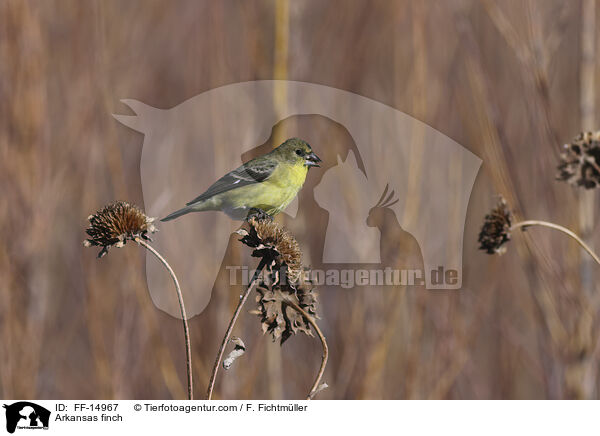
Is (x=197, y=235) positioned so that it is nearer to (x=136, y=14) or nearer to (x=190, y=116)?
(x=190, y=116)

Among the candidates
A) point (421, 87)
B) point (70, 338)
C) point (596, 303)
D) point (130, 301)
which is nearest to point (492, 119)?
point (421, 87)

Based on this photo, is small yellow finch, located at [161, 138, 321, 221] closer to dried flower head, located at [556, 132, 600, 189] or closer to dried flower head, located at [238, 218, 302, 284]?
dried flower head, located at [238, 218, 302, 284]

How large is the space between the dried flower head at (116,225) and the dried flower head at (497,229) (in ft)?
2.40

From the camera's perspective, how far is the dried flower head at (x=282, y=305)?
46.9 inches

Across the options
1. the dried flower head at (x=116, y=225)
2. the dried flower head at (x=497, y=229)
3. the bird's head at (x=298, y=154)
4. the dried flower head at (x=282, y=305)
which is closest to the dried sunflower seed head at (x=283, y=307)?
the dried flower head at (x=282, y=305)

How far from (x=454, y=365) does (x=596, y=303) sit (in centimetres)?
64

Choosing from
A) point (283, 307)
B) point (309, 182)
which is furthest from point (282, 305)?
point (309, 182)

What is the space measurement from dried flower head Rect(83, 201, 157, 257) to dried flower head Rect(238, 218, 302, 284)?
20 cm

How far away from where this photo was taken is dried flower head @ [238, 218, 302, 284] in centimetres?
119

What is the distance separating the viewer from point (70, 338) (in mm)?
2910

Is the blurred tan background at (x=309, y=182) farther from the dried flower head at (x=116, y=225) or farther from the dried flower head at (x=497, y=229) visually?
the dried flower head at (x=116, y=225)
